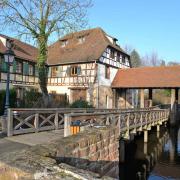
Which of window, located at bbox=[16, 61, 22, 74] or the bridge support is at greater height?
window, located at bbox=[16, 61, 22, 74]

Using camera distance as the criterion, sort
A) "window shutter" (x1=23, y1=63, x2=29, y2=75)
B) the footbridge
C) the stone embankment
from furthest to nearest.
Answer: "window shutter" (x1=23, y1=63, x2=29, y2=75), the footbridge, the stone embankment

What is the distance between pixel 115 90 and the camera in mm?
30531

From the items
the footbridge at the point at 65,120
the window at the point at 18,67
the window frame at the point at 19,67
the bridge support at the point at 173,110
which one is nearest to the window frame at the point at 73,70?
the window frame at the point at 19,67

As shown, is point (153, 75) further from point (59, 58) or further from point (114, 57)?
point (59, 58)

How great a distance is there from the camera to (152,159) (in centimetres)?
1586

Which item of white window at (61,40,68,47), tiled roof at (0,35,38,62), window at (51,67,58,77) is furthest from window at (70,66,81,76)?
white window at (61,40,68,47)

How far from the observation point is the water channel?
13.1 m

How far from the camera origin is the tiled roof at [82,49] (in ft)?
93.0

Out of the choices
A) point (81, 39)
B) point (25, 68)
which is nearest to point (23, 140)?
point (25, 68)

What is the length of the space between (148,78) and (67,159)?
2509cm

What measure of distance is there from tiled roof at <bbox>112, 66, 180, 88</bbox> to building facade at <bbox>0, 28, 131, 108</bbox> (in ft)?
3.50

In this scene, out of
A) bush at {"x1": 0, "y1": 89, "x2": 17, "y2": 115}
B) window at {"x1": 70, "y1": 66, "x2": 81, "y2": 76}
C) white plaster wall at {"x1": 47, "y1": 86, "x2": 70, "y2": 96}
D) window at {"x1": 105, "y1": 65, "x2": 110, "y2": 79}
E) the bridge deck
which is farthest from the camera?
white plaster wall at {"x1": 47, "y1": 86, "x2": 70, "y2": 96}

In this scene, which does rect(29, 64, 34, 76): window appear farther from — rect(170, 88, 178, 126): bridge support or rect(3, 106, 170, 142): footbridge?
rect(3, 106, 170, 142): footbridge

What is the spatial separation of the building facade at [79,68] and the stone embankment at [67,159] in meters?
19.9
